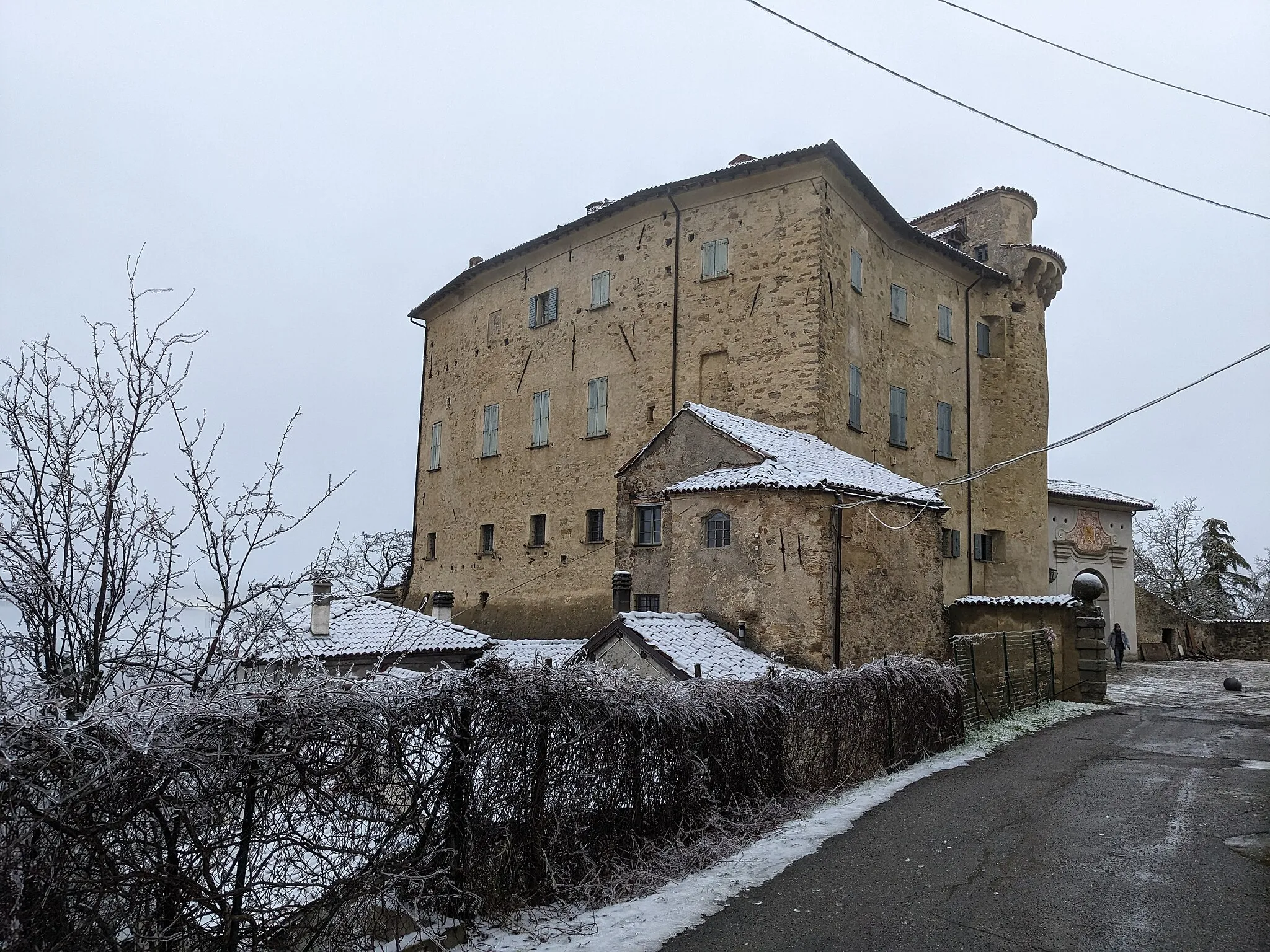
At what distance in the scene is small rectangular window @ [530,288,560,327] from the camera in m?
26.3

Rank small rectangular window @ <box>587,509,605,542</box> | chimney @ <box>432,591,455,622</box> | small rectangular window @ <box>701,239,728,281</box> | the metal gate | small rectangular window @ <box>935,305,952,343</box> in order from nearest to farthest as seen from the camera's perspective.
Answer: the metal gate, chimney @ <box>432,591,455,622</box>, small rectangular window @ <box>701,239,728,281</box>, small rectangular window @ <box>587,509,605,542</box>, small rectangular window @ <box>935,305,952,343</box>

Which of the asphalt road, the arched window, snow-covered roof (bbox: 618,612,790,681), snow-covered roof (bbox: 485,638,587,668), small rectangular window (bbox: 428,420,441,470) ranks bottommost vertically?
the asphalt road

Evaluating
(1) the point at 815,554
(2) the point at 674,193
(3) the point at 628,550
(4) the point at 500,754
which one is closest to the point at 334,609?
(3) the point at 628,550

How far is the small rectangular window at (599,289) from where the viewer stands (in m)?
24.8

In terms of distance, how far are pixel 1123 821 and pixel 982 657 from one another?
8158mm

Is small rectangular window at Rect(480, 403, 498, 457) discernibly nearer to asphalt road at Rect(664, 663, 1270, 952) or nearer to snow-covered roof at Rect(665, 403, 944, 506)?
snow-covered roof at Rect(665, 403, 944, 506)

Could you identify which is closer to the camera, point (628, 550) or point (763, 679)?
point (763, 679)

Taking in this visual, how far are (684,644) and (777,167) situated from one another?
42.9 ft

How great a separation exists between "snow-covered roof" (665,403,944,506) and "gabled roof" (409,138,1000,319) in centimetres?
675

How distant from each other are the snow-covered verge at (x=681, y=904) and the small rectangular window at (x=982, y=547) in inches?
689

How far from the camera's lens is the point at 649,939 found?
215 inches

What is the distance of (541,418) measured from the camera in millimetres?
26172

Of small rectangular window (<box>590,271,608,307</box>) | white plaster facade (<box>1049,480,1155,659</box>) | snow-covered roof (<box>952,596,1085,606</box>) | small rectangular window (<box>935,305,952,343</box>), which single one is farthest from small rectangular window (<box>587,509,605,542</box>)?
white plaster facade (<box>1049,480,1155,659</box>)

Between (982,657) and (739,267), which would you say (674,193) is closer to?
(739,267)
